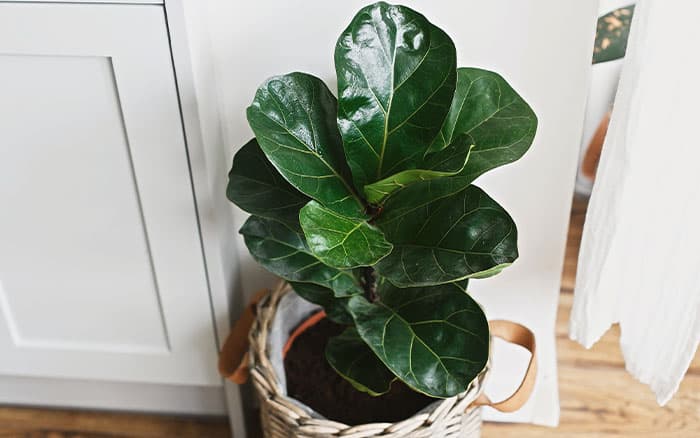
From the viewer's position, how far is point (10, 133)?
1169 millimetres

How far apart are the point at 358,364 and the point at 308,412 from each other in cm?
10

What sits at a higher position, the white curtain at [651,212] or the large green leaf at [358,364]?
the white curtain at [651,212]

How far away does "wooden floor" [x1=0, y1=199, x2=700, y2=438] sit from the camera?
4.95 feet

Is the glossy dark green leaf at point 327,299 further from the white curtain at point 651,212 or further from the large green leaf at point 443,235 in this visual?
the white curtain at point 651,212

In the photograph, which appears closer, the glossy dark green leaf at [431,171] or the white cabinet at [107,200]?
the glossy dark green leaf at [431,171]

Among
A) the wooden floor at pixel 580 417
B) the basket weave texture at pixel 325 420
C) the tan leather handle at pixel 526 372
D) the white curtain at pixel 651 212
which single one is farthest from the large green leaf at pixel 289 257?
the wooden floor at pixel 580 417

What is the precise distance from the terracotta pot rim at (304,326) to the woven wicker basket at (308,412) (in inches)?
2.7

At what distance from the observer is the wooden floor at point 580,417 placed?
1.51 metres

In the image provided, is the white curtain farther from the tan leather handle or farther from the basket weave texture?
the basket weave texture

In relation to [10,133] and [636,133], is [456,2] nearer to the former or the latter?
[636,133]

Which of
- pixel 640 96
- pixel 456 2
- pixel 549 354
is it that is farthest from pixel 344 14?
pixel 549 354

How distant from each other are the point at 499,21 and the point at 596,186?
0.89 feet

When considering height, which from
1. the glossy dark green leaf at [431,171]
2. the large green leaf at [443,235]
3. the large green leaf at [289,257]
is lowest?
→ the large green leaf at [289,257]

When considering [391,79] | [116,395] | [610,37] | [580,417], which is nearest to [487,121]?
[391,79]
